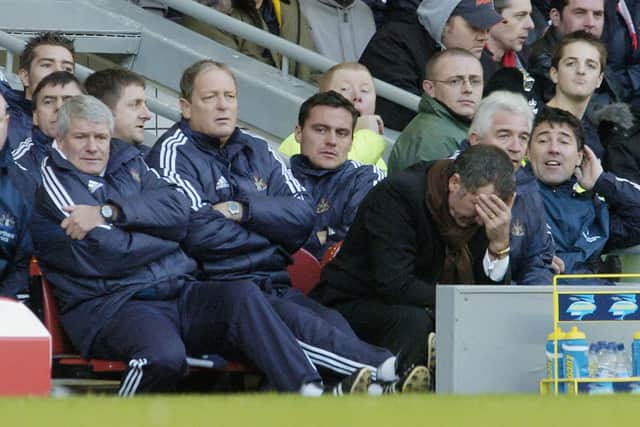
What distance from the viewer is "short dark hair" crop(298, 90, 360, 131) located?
8.12 meters

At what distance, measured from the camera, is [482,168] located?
678 centimetres

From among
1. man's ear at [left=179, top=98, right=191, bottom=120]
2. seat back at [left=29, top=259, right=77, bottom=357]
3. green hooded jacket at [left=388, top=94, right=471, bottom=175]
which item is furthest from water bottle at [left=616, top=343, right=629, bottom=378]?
man's ear at [left=179, top=98, right=191, bottom=120]

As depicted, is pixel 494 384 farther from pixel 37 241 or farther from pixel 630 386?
pixel 37 241

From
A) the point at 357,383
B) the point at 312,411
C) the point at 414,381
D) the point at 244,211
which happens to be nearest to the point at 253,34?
the point at 244,211

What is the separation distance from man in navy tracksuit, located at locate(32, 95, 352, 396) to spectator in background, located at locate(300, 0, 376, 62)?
3.77 meters

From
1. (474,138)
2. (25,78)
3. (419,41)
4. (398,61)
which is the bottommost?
(474,138)

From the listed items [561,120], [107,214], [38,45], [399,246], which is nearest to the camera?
[107,214]

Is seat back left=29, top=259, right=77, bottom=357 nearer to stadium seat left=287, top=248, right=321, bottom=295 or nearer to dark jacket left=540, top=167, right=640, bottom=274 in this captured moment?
stadium seat left=287, top=248, right=321, bottom=295

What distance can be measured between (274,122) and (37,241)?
3.49 metres

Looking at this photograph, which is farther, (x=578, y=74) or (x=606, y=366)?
(x=578, y=74)

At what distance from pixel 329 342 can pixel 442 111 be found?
77.0 inches

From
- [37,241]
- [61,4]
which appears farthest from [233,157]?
[61,4]

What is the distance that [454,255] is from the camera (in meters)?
7.03

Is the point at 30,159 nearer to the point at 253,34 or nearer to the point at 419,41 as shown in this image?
the point at 253,34
